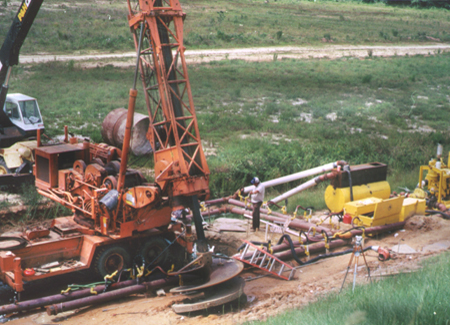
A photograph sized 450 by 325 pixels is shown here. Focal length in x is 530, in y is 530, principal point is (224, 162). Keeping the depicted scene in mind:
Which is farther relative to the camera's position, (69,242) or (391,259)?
(391,259)

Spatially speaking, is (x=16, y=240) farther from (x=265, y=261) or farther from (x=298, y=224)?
(x=298, y=224)

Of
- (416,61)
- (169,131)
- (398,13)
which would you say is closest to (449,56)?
(416,61)

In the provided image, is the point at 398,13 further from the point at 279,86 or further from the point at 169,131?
the point at 169,131

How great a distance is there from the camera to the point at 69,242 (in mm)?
11148

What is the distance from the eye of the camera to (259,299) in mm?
10523

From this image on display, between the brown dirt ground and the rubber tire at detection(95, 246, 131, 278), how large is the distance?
29.8 inches

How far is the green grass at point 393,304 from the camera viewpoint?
581 centimetres

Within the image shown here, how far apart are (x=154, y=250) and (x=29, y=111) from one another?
923 centimetres

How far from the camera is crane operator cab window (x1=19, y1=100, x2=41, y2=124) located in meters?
18.2

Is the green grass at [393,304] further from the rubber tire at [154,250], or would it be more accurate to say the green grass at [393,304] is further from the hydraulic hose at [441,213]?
the hydraulic hose at [441,213]

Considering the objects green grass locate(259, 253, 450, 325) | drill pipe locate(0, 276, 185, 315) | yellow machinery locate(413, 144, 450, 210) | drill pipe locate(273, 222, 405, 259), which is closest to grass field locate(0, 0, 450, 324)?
yellow machinery locate(413, 144, 450, 210)

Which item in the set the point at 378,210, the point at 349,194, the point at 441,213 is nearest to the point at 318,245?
the point at 378,210

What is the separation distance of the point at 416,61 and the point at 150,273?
3003 cm

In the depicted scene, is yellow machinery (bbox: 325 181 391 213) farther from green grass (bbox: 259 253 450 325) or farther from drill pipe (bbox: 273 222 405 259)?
green grass (bbox: 259 253 450 325)
